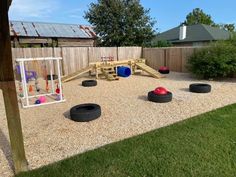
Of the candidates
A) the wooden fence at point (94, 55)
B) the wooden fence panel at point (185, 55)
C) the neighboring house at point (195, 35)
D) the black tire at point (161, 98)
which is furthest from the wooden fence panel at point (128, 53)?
the neighboring house at point (195, 35)

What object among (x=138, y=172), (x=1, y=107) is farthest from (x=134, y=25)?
(x=138, y=172)

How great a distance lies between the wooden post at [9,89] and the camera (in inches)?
102

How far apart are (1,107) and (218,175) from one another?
639cm

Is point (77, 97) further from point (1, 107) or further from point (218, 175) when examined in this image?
point (218, 175)

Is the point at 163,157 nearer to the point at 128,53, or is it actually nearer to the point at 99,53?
the point at 99,53

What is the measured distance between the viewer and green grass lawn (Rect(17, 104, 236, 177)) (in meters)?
2.94

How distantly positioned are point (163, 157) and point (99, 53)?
1249 cm

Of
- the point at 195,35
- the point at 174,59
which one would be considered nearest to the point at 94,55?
the point at 174,59

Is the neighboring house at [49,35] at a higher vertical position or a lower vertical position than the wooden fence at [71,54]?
higher

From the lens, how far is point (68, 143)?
4.00m

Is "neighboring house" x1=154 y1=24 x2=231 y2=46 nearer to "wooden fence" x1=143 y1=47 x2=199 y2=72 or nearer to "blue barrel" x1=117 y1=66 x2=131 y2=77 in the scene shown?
"wooden fence" x1=143 y1=47 x2=199 y2=72

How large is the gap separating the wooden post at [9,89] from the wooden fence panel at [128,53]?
13403 millimetres

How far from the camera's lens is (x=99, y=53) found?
15.1 m

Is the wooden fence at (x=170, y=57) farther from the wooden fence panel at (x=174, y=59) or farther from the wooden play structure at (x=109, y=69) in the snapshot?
the wooden play structure at (x=109, y=69)
